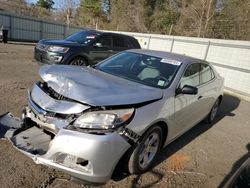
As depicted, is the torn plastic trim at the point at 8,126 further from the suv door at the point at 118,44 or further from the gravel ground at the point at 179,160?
the suv door at the point at 118,44

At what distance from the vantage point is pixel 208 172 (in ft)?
13.4

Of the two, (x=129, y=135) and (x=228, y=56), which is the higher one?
(x=228, y=56)

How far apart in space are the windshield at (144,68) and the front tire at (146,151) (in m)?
0.75

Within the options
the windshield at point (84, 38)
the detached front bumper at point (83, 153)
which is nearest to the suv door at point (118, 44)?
the windshield at point (84, 38)

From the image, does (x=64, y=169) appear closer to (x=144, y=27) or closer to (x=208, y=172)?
(x=208, y=172)

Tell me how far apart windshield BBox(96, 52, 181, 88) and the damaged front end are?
4.11 ft

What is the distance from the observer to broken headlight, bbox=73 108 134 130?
2891 millimetres

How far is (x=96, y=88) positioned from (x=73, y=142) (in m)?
0.78

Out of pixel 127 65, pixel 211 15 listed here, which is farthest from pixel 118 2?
pixel 127 65

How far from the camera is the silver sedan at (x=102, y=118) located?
2.85 metres

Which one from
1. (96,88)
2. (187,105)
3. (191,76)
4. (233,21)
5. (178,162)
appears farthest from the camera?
(233,21)

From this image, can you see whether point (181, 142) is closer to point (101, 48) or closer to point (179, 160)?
point (179, 160)

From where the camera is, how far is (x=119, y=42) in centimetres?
1063

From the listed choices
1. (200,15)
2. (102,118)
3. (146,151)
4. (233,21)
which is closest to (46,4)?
(200,15)
